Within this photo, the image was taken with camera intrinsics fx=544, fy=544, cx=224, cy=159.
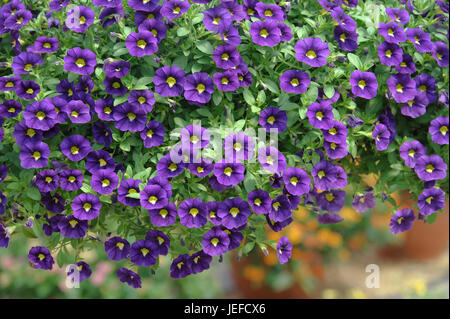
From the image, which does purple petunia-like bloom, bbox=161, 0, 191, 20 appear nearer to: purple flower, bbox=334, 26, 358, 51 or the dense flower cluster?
the dense flower cluster

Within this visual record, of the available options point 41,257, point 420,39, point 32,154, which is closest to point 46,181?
point 32,154

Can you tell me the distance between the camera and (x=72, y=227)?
4.64 feet

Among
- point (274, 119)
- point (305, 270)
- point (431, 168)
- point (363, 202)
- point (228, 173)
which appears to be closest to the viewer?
point (228, 173)

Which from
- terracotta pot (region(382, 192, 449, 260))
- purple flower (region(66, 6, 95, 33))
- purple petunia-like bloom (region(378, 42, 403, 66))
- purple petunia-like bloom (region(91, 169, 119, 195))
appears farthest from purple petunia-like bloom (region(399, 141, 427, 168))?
terracotta pot (region(382, 192, 449, 260))

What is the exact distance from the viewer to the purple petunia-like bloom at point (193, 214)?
1.35 meters

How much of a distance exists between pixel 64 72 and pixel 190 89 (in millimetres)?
363

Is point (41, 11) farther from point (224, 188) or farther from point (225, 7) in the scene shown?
point (224, 188)

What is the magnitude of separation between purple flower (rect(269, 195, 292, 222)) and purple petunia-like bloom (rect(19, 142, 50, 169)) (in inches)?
23.2

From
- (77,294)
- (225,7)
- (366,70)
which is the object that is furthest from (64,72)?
(77,294)

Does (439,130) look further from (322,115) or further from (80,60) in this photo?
(80,60)

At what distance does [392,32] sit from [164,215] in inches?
31.3

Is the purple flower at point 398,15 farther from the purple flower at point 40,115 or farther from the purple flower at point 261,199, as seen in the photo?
the purple flower at point 40,115

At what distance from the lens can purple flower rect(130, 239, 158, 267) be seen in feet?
4.61

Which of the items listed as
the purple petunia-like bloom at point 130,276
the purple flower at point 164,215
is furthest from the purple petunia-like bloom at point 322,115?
the purple petunia-like bloom at point 130,276
